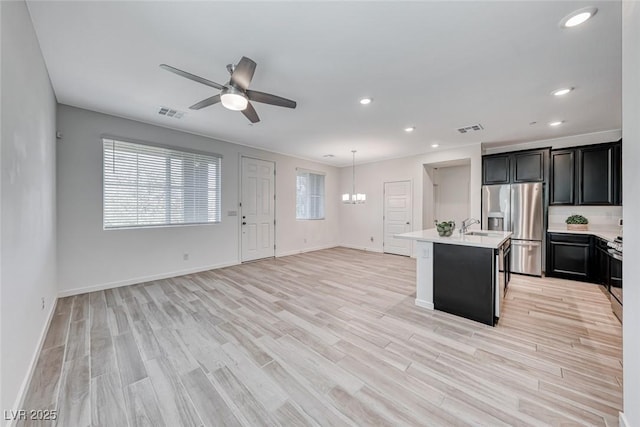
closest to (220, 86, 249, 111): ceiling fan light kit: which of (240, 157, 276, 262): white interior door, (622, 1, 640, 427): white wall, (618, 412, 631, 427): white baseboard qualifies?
(622, 1, 640, 427): white wall

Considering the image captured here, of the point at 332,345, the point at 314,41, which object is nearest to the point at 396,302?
the point at 332,345

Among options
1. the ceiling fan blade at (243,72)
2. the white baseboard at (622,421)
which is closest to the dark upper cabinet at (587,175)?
the white baseboard at (622,421)

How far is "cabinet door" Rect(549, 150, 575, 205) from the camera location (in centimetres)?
442

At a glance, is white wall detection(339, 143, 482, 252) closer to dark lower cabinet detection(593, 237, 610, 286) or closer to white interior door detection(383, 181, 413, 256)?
white interior door detection(383, 181, 413, 256)

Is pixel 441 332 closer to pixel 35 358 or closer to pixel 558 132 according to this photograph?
pixel 35 358

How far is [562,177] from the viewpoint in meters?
4.51

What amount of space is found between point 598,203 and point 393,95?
426 centimetres

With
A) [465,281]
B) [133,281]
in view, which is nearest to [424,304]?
[465,281]

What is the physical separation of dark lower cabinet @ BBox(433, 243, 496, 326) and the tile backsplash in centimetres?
372

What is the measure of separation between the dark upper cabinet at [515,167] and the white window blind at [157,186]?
18.6ft

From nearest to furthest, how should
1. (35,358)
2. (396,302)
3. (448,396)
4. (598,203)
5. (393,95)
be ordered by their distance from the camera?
1. (448,396)
2. (35,358)
3. (393,95)
4. (396,302)
5. (598,203)

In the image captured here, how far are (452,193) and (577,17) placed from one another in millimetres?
5406

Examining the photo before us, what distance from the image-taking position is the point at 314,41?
2096 millimetres

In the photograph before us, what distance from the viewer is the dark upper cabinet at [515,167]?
459cm
